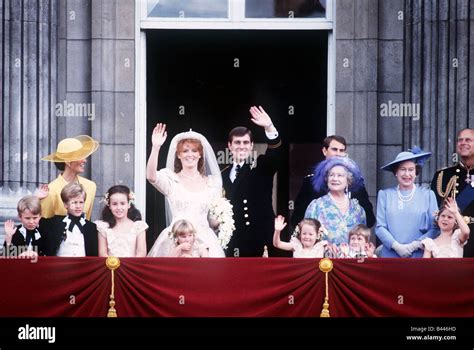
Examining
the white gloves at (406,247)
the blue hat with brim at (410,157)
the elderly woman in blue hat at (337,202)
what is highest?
the blue hat with brim at (410,157)

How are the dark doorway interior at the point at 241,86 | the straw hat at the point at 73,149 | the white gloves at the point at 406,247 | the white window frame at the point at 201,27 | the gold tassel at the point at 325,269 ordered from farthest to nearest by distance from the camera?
the dark doorway interior at the point at 241,86
the white window frame at the point at 201,27
the straw hat at the point at 73,149
the white gloves at the point at 406,247
the gold tassel at the point at 325,269

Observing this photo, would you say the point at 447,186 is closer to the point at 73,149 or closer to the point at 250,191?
the point at 250,191

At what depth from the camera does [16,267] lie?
13742 millimetres

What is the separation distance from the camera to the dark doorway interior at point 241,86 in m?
16.1

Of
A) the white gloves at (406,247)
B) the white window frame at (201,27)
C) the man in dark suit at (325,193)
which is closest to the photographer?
the white gloves at (406,247)

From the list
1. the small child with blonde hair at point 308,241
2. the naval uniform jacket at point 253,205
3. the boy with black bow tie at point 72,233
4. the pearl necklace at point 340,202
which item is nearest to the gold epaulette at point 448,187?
the pearl necklace at point 340,202

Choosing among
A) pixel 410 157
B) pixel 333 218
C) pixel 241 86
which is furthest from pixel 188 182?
pixel 241 86

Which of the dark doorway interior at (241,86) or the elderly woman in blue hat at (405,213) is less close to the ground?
the dark doorway interior at (241,86)

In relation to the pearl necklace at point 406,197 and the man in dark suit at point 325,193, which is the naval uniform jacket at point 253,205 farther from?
the pearl necklace at point 406,197

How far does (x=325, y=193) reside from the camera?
14.1 m

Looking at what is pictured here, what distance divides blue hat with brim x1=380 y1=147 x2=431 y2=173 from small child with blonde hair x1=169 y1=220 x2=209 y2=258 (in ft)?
7.15

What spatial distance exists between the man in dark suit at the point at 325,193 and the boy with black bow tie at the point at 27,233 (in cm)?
270
